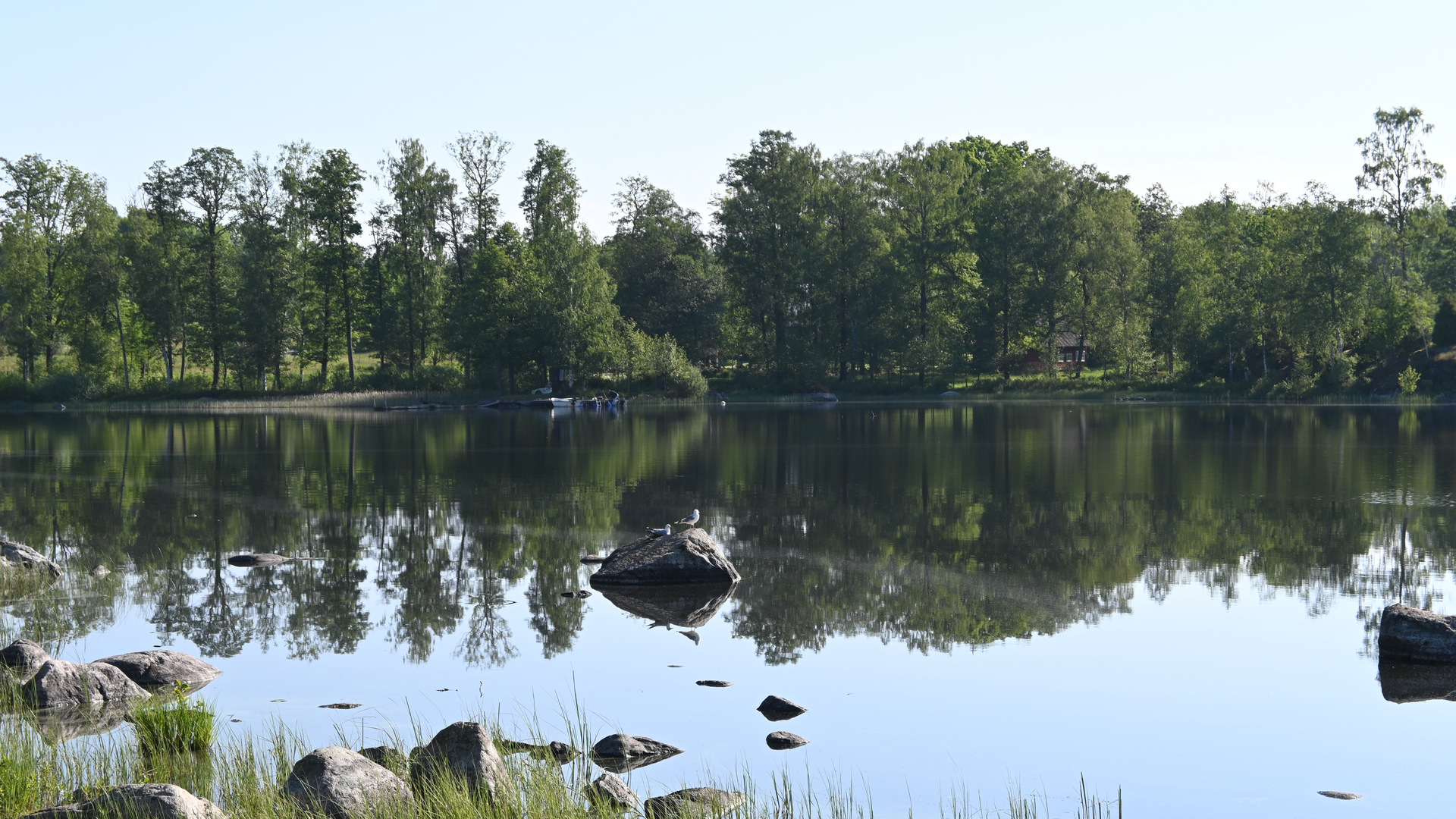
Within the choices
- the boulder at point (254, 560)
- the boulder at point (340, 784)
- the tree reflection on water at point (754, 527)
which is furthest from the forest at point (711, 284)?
the boulder at point (340, 784)

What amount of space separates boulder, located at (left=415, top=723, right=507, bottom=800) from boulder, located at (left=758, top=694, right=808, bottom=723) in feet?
11.3

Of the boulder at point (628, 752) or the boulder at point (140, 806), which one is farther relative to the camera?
the boulder at point (628, 752)

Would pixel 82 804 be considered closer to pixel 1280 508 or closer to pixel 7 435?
pixel 1280 508

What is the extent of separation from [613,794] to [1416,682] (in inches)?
339

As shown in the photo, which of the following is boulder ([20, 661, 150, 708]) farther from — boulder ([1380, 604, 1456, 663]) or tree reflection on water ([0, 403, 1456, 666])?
boulder ([1380, 604, 1456, 663])

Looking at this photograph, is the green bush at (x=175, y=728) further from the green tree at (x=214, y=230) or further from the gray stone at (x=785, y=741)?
the green tree at (x=214, y=230)

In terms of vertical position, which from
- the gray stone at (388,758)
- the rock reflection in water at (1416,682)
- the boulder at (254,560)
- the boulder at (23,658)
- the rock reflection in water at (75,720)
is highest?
the boulder at (23,658)

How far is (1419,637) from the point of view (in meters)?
12.7

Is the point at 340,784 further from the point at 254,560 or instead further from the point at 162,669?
the point at 254,560

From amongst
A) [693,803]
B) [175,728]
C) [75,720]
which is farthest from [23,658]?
[693,803]

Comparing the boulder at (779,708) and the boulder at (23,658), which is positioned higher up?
the boulder at (23,658)

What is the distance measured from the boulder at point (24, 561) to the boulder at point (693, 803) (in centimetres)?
1291

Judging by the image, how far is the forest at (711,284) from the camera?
83.1 m

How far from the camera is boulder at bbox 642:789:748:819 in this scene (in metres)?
7.85
